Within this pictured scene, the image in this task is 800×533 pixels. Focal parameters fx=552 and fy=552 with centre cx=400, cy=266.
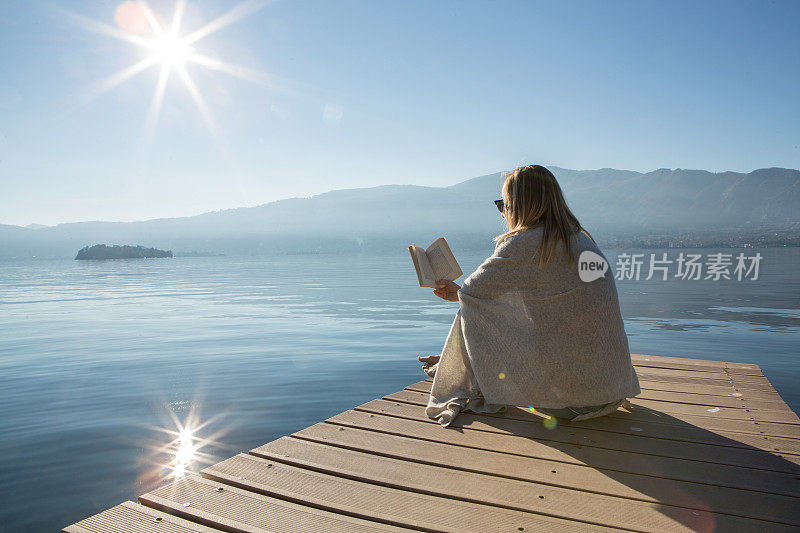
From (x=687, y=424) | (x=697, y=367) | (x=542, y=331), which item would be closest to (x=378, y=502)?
(x=542, y=331)

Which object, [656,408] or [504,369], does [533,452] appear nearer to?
[504,369]

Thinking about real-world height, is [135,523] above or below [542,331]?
below

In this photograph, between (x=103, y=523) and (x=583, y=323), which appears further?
(x=583, y=323)

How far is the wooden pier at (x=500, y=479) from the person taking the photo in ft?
7.58

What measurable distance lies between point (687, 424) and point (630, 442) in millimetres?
716

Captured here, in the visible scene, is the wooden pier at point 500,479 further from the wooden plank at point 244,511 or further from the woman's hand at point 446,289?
the woman's hand at point 446,289

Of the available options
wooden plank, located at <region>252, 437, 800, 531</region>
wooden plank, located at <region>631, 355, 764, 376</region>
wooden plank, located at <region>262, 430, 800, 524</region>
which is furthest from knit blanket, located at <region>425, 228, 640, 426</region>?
wooden plank, located at <region>631, 355, 764, 376</region>

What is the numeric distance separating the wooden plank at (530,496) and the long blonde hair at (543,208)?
135cm

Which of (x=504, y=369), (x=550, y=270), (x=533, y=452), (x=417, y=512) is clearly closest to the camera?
(x=417, y=512)

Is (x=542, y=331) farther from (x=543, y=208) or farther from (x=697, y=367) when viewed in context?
(x=697, y=367)

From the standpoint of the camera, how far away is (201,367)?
8.95 m

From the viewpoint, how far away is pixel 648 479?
9.11 ft

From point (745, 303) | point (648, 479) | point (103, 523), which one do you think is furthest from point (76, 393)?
point (745, 303)

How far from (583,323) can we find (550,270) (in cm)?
39
